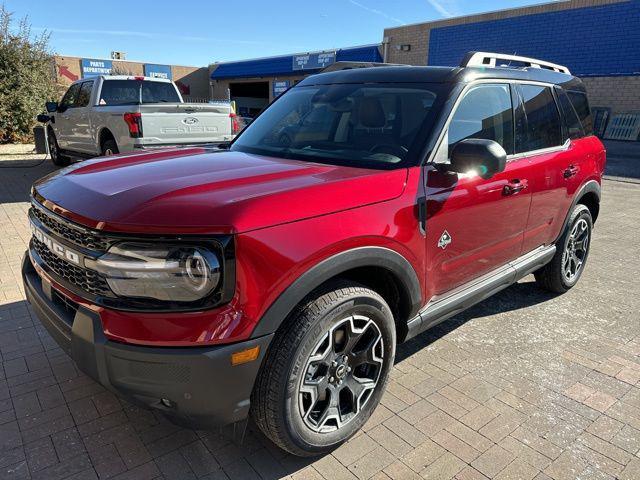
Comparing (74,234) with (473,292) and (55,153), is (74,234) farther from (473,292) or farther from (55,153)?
(55,153)

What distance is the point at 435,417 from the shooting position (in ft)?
9.04

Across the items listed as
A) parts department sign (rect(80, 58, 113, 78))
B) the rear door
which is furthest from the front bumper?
parts department sign (rect(80, 58, 113, 78))

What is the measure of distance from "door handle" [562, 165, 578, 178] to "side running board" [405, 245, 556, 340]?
2.05ft

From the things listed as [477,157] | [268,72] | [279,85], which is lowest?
[477,157]

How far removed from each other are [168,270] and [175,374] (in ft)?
1.34

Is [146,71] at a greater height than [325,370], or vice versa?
[146,71]

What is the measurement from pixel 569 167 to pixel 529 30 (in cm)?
2003

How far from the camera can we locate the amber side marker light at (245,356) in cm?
189

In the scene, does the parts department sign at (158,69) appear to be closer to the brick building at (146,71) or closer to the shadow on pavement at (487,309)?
the brick building at (146,71)

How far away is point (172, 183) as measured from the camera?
2244 mm

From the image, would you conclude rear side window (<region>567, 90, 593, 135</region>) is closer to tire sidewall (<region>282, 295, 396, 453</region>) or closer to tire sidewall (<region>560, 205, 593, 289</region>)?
tire sidewall (<region>560, 205, 593, 289</region>)

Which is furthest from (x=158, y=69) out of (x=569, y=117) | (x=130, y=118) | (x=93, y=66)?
(x=569, y=117)

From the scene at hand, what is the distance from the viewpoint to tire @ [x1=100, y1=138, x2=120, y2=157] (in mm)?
8484

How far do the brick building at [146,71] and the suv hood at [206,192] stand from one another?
3516 centimetres
